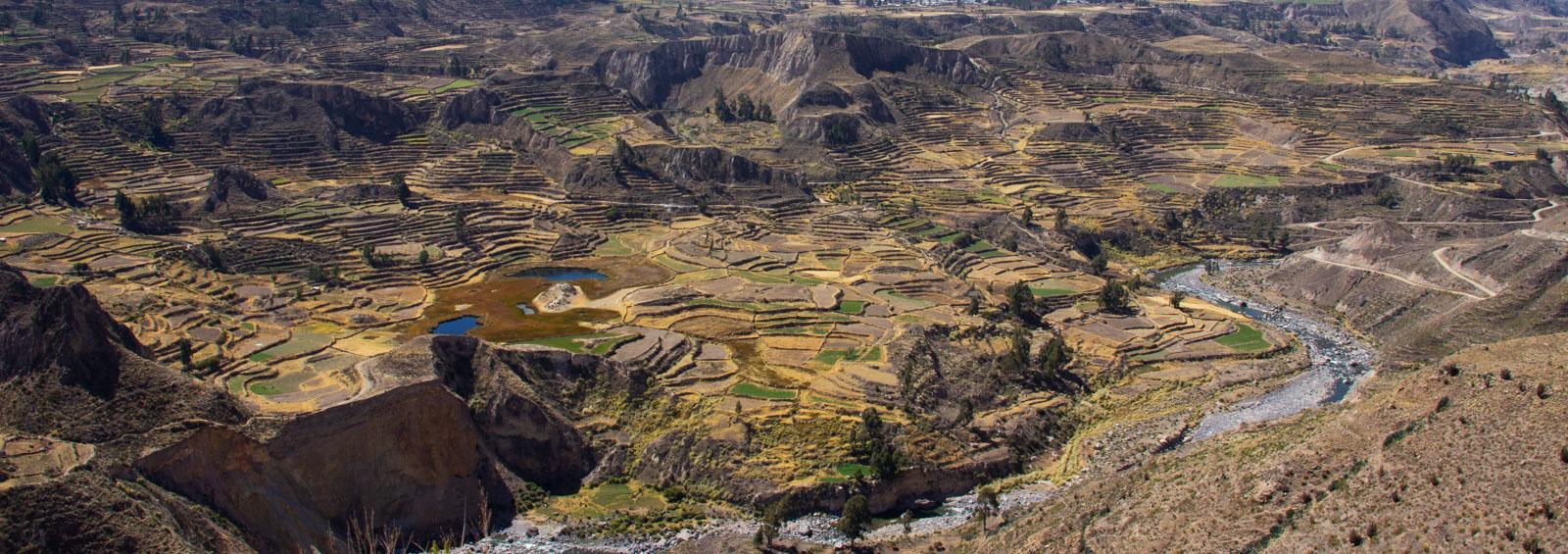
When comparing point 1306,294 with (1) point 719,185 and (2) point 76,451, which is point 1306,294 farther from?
(2) point 76,451

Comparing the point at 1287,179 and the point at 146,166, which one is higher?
the point at 146,166

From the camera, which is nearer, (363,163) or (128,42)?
(363,163)

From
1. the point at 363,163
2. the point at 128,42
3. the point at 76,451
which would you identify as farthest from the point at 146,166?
the point at 76,451

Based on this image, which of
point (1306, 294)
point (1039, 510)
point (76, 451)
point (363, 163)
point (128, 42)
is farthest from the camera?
point (128, 42)

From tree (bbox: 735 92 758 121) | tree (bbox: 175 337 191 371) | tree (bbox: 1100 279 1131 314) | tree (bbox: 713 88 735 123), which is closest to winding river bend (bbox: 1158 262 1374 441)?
tree (bbox: 1100 279 1131 314)

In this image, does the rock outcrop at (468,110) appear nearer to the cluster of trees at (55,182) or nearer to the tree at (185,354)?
the cluster of trees at (55,182)

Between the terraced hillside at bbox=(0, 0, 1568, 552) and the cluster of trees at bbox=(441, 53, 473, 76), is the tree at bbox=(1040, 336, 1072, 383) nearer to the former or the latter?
the terraced hillside at bbox=(0, 0, 1568, 552)

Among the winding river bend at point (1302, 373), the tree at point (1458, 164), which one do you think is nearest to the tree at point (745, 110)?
the winding river bend at point (1302, 373)

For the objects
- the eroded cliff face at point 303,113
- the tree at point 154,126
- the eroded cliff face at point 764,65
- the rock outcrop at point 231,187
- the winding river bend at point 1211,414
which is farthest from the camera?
the eroded cliff face at point 764,65
